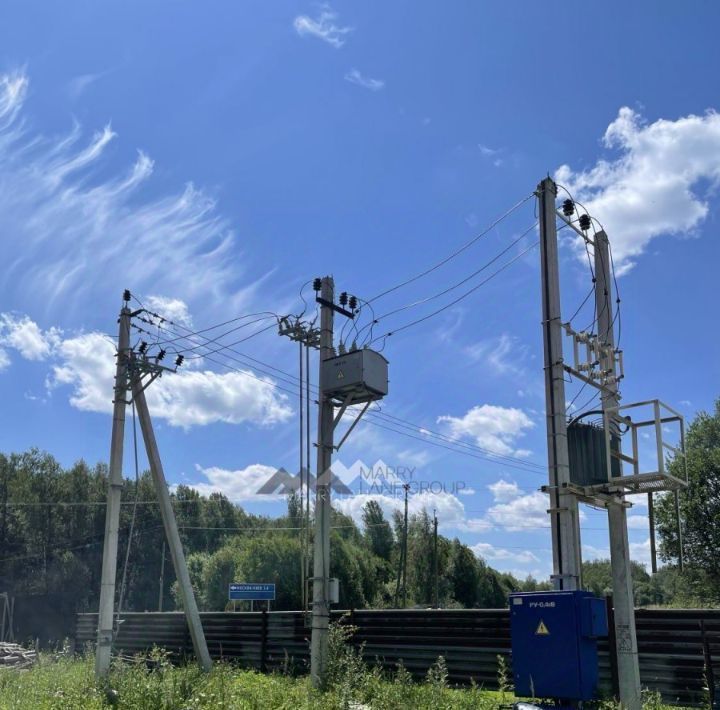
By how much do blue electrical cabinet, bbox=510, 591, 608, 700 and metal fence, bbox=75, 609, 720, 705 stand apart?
3.10 metres

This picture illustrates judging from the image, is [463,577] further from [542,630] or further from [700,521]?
[542,630]

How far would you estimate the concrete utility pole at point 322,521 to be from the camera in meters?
11.6

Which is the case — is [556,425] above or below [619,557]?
above

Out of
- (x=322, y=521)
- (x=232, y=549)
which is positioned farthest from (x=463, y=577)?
(x=322, y=521)

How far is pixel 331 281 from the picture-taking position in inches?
538

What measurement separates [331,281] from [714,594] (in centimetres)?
2836

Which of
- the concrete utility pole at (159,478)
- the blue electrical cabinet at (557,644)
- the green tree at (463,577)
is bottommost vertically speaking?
the green tree at (463,577)

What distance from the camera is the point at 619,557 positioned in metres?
8.98

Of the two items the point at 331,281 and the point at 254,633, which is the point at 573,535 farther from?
the point at 254,633

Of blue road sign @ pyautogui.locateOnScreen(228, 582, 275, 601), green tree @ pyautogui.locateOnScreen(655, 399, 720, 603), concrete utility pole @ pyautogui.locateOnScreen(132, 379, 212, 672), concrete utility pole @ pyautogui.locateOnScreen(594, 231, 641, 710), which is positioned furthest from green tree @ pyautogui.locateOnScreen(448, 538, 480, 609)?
concrete utility pole @ pyautogui.locateOnScreen(594, 231, 641, 710)

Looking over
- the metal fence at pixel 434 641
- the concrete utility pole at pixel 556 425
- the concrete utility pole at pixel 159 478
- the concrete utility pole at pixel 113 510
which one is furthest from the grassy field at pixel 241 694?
the concrete utility pole at pixel 159 478

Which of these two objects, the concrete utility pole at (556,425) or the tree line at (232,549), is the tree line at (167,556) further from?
the concrete utility pole at (556,425)

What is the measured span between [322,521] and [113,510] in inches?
218

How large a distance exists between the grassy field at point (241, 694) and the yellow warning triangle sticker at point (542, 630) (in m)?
0.91
